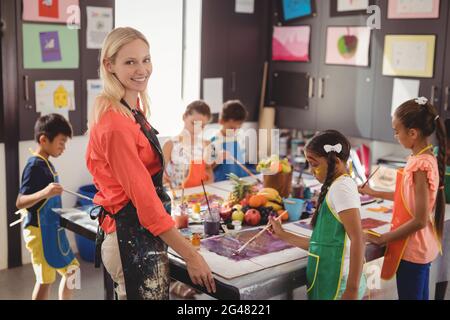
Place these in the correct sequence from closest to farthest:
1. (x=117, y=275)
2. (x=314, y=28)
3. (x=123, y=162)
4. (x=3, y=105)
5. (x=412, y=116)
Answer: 1. (x=123, y=162)
2. (x=117, y=275)
3. (x=412, y=116)
4. (x=3, y=105)
5. (x=314, y=28)

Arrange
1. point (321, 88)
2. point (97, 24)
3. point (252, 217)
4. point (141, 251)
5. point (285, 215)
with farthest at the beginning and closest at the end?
point (321, 88)
point (97, 24)
point (285, 215)
point (252, 217)
point (141, 251)

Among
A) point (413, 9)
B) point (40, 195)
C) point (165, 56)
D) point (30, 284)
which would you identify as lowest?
point (30, 284)

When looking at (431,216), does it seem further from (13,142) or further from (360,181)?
(13,142)

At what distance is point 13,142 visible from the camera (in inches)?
152

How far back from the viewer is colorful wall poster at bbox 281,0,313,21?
16.0 feet

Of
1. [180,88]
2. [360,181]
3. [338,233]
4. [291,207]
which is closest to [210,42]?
[180,88]

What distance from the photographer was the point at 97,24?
4113mm

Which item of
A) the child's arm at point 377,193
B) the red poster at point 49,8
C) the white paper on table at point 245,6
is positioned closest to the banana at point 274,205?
the child's arm at point 377,193

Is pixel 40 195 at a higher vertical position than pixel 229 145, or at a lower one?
lower

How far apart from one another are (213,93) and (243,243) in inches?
108

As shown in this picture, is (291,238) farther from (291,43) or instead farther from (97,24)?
(291,43)

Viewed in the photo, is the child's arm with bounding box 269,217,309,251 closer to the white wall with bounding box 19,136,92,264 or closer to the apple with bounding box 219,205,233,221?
the apple with bounding box 219,205,233,221

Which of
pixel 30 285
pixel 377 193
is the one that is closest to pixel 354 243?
pixel 377 193

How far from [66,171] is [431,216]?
259 centimetres
